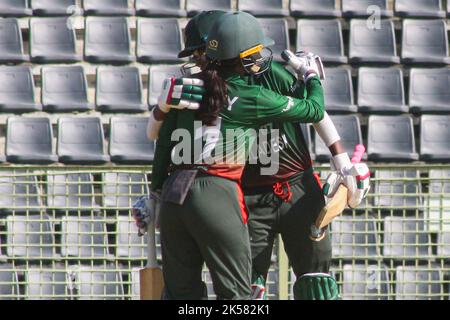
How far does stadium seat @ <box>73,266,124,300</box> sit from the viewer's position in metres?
6.69

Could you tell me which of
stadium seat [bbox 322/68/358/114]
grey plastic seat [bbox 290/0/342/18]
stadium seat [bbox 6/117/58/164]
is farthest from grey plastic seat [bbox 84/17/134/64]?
stadium seat [bbox 322/68/358/114]

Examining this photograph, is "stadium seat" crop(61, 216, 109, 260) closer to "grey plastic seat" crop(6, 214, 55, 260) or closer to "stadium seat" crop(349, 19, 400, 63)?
"grey plastic seat" crop(6, 214, 55, 260)

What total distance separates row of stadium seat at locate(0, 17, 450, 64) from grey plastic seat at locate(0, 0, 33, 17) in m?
0.20

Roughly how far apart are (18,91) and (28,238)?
2246 millimetres

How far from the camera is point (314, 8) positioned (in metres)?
9.45

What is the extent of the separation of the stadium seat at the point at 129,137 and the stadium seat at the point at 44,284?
5.54ft

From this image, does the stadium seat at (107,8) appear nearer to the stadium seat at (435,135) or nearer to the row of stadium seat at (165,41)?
the row of stadium seat at (165,41)

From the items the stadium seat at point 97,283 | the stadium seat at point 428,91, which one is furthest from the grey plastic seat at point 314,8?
the stadium seat at point 97,283

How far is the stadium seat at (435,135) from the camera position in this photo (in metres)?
8.89

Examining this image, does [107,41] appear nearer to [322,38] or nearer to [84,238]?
[322,38]

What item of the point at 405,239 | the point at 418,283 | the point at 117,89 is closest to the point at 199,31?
the point at 418,283

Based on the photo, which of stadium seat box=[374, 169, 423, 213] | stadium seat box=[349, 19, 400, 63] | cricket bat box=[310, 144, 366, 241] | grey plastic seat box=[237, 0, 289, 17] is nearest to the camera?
cricket bat box=[310, 144, 366, 241]

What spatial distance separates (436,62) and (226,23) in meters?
4.81
